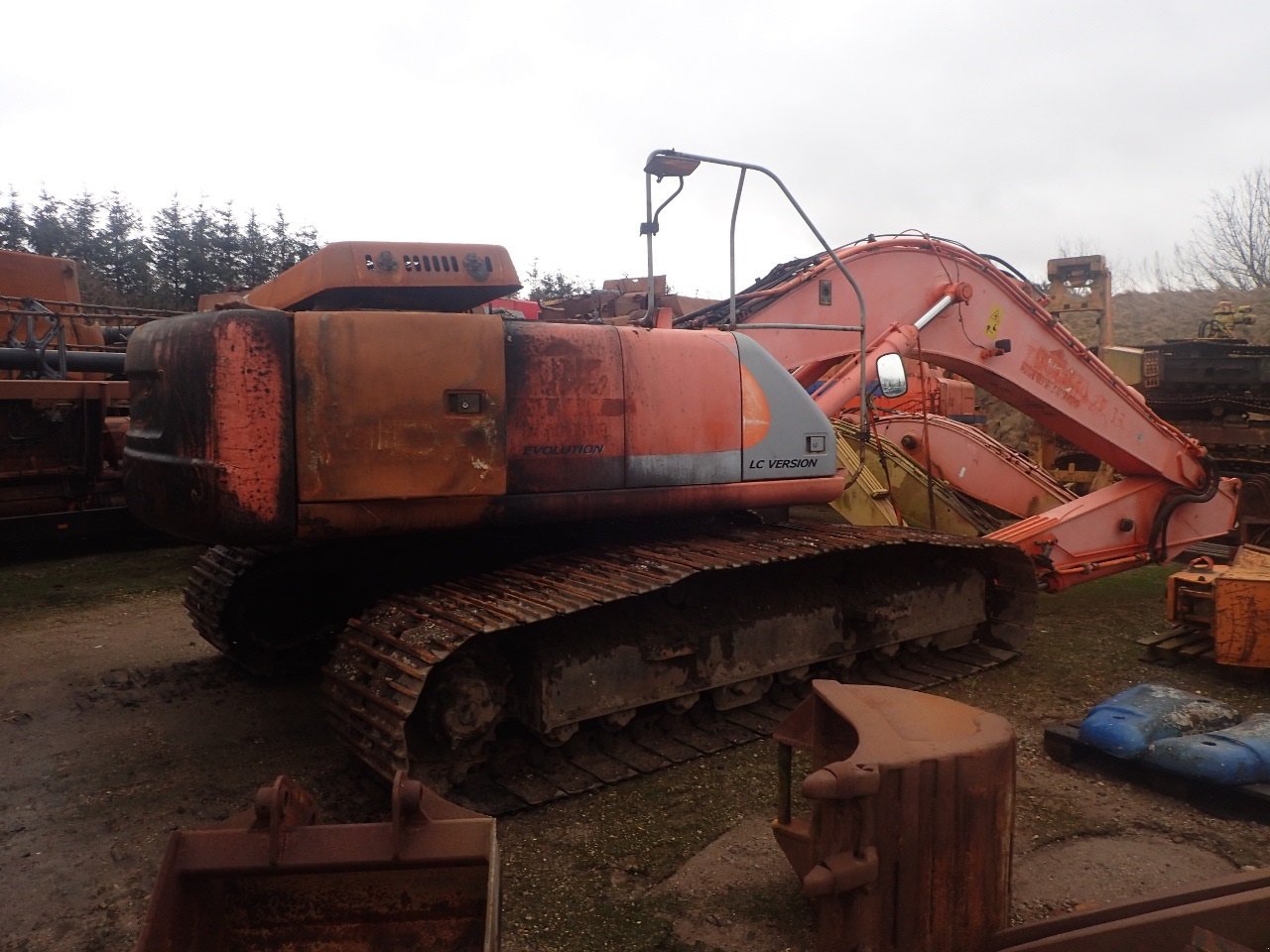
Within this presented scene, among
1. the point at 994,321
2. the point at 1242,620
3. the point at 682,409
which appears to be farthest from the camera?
the point at 994,321

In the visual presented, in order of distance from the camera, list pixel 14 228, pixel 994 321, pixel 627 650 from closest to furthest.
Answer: pixel 627 650 < pixel 994 321 < pixel 14 228

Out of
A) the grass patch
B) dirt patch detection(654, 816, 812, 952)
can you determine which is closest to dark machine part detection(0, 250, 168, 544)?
the grass patch

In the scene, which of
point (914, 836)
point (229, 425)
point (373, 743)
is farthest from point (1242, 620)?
point (229, 425)

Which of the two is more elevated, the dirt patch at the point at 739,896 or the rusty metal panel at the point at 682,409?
the rusty metal panel at the point at 682,409

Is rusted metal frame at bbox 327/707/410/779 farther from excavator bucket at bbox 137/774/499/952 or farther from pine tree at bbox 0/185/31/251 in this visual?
pine tree at bbox 0/185/31/251

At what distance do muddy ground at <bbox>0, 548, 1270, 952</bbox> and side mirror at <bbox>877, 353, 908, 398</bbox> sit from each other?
1677 millimetres

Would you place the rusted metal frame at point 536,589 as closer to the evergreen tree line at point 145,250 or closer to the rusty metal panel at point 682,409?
the rusty metal panel at point 682,409

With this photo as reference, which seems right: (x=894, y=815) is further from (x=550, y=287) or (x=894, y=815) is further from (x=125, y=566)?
(x=550, y=287)

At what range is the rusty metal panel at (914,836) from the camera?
2.49 meters

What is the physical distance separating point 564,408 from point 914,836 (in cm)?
225

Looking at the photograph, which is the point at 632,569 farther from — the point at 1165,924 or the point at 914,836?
the point at 1165,924

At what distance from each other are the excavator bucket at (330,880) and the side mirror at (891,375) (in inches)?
124

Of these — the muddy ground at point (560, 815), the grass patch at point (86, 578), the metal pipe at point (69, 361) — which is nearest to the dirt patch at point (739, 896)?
the muddy ground at point (560, 815)

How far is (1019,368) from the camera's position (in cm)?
648
